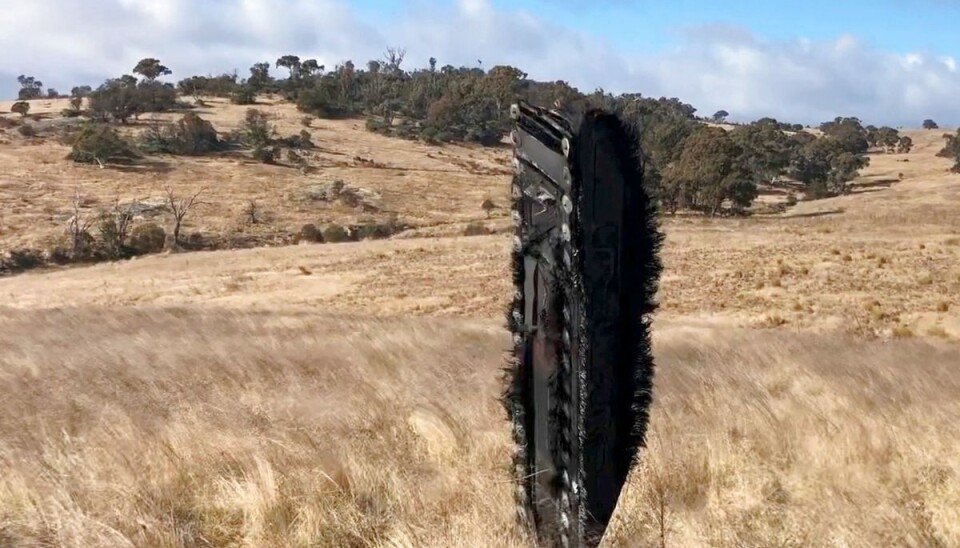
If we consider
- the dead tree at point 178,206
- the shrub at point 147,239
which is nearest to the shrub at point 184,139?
the dead tree at point 178,206

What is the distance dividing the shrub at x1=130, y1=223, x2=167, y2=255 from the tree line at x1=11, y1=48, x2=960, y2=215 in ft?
61.5

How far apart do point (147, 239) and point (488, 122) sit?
44360mm

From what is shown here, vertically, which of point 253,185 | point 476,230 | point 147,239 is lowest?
point 147,239

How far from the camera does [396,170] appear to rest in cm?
5822

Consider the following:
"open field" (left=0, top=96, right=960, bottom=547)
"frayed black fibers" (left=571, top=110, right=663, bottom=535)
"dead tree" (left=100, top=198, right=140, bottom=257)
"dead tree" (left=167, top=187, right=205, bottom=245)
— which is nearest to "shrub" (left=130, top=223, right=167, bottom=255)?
"dead tree" (left=100, top=198, right=140, bottom=257)

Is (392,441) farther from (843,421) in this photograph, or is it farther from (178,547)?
(843,421)

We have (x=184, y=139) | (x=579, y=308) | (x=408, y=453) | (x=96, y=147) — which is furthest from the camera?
(x=184, y=139)

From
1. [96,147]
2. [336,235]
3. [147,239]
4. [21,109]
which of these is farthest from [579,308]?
[21,109]

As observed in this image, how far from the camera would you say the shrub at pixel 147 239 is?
38781mm

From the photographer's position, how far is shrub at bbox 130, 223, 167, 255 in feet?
127

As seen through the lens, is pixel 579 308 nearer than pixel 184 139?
Yes

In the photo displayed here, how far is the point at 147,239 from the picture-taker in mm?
39156

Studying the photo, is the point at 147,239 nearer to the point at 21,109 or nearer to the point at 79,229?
the point at 79,229

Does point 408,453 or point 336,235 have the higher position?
point 408,453
